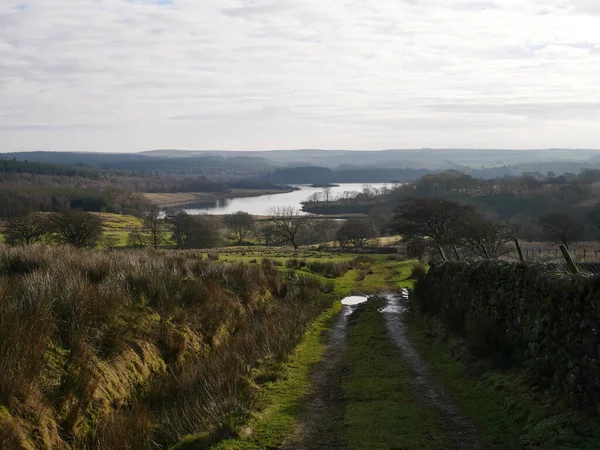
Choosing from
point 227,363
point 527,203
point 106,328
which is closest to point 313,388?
point 227,363

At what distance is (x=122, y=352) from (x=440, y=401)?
203 inches

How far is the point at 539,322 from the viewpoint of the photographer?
26.3ft

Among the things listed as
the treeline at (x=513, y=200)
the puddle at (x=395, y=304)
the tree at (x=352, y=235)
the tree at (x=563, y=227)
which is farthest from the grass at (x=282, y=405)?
the treeline at (x=513, y=200)

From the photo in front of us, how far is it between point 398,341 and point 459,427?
644 cm

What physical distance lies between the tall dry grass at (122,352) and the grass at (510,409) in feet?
10.4

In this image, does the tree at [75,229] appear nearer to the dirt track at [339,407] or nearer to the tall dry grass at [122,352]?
the tall dry grass at [122,352]

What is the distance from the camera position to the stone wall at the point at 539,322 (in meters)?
6.54

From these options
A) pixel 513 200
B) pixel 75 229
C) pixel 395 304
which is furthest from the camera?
pixel 513 200

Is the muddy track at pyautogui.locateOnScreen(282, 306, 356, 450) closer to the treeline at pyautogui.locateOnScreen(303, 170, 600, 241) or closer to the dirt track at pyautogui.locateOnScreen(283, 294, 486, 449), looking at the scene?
the dirt track at pyautogui.locateOnScreen(283, 294, 486, 449)

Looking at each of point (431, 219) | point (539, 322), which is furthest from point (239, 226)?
point (539, 322)

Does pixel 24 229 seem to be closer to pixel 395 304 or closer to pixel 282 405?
pixel 395 304

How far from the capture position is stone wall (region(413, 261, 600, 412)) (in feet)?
21.5

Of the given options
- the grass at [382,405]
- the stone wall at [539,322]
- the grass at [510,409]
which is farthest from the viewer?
the grass at [382,405]

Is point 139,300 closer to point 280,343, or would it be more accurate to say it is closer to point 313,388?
point 280,343
